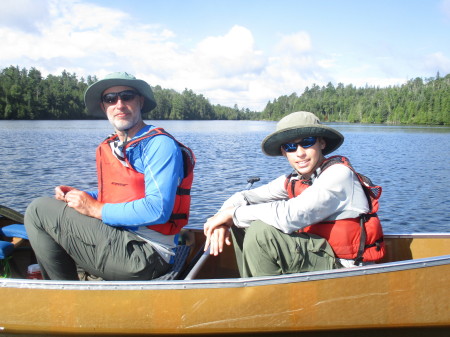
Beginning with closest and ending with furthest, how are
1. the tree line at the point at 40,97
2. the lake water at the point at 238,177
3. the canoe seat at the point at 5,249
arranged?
1. the canoe seat at the point at 5,249
2. the lake water at the point at 238,177
3. the tree line at the point at 40,97

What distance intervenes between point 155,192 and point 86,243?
0.67 meters

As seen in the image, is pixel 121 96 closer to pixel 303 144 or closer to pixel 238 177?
pixel 303 144

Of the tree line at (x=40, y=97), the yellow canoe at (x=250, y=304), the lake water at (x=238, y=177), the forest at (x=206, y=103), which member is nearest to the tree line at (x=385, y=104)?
the forest at (x=206, y=103)

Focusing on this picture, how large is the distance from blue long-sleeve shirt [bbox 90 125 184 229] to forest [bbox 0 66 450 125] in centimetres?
7026

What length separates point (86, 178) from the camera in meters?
14.8

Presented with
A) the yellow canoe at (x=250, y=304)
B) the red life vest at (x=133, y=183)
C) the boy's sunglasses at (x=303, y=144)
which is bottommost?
the yellow canoe at (x=250, y=304)

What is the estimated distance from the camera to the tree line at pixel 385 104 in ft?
311

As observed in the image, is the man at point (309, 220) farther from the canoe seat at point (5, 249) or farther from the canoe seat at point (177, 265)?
the canoe seat at point (5, 249)

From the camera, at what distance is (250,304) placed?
3.48 m

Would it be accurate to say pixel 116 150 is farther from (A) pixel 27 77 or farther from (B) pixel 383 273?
(A) pixel 27 77

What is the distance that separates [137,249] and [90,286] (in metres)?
0.52

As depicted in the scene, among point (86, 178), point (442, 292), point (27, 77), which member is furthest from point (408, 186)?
point (27, 77)

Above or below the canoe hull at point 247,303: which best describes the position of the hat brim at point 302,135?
above

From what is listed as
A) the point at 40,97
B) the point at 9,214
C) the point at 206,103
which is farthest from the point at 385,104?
Result: the point at 9,214
